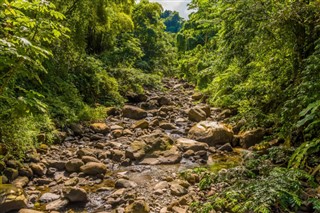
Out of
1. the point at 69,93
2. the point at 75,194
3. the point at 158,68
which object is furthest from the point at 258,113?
the point at 158,68

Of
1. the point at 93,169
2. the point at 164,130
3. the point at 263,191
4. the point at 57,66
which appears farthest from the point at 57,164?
the point at 263,191

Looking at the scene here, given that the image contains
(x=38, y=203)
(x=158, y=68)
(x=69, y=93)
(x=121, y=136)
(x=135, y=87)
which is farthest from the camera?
(x=158, y=68)

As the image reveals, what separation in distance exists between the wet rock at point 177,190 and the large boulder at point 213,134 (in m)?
3.06

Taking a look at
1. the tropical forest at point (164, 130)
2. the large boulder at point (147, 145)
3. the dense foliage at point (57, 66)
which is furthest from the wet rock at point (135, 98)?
the large boulder at point (147, 145)

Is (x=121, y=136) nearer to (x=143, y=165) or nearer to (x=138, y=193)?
(x=143, y=165)

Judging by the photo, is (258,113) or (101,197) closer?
(101,197)

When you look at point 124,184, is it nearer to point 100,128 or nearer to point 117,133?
point 117,133

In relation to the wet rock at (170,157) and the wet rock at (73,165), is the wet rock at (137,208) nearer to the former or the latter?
the wet rock at (73,165)

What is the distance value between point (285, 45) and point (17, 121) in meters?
5.05

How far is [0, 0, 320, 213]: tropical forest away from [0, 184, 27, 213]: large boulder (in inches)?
0.6

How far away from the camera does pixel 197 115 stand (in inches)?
397

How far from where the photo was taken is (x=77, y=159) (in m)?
5.97

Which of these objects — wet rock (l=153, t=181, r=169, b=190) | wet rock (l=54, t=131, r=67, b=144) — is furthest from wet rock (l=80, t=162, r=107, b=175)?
A: wet rock (l=54, t=131, r=67, b=144)

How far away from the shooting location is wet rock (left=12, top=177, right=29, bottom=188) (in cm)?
475
